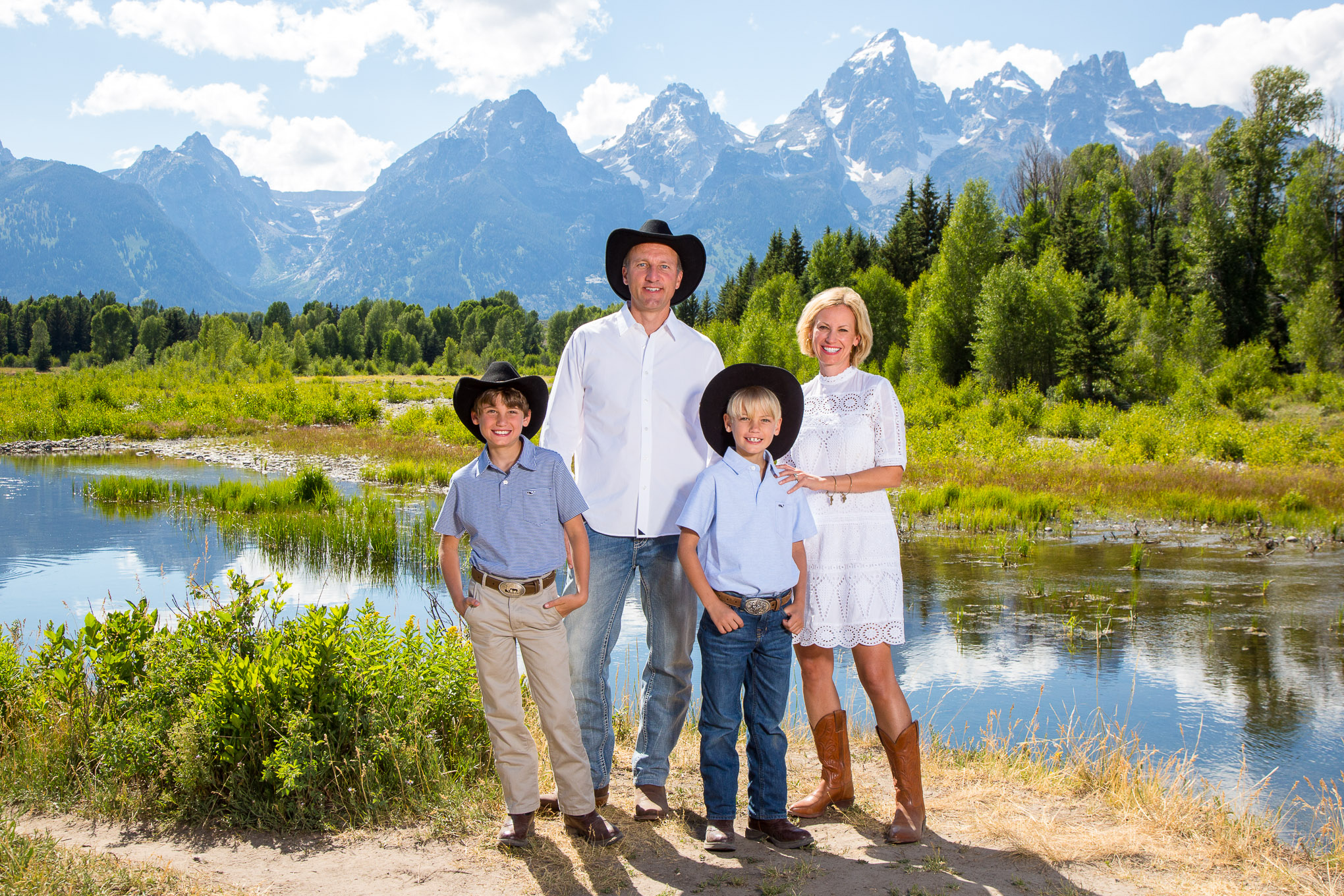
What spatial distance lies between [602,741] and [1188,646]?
8262 mm

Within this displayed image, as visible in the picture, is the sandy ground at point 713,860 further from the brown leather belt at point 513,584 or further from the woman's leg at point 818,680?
the brown leather belt at point 513,584

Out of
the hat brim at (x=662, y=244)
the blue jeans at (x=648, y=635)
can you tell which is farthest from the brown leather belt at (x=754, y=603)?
the hat brim at (x=662, y=244)

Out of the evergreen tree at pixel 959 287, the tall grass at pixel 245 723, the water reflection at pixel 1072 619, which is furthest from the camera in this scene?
the evergreen tree at pixel 959 287

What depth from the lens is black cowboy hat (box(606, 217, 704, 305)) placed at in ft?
12.6

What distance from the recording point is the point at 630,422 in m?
3.77

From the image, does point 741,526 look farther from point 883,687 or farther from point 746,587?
point 883,687

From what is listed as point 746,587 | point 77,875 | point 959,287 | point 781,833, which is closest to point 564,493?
point 746,587

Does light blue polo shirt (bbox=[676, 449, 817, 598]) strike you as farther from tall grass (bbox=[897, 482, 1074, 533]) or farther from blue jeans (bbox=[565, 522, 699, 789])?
tall grass (bbox=[897, 482, 1074, 533])

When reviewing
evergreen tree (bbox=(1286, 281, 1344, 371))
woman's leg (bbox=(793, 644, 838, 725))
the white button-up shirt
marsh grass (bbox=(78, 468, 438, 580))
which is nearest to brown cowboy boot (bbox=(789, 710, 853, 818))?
woman's leg (bbox=(793, 644, 838, 725))

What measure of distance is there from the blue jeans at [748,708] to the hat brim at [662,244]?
1.51 m

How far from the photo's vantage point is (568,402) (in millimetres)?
3861

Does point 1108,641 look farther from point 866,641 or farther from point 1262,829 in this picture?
point 866,641

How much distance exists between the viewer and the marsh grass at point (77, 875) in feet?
9.62

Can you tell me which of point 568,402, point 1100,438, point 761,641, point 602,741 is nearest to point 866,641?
point 761,641
